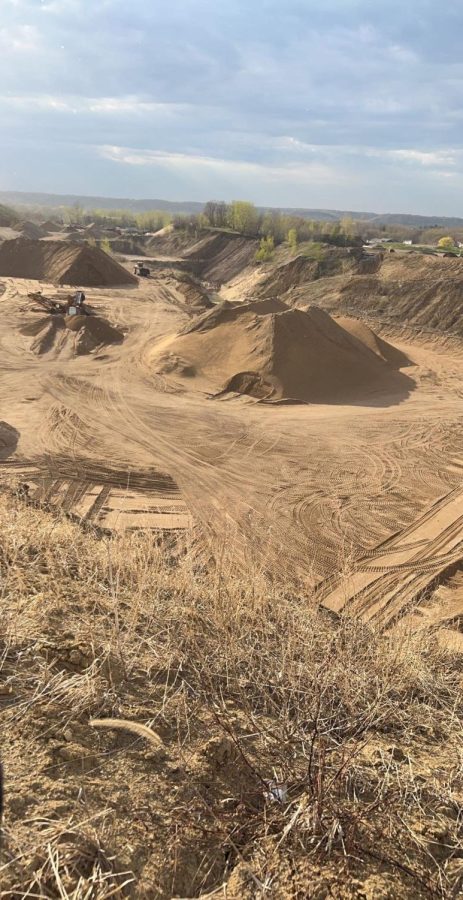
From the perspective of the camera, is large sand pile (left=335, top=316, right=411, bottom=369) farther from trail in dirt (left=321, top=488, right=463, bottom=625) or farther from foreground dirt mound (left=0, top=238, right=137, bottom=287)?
foreground dirt mound (left=0, top=238, right=137, bottom=287)

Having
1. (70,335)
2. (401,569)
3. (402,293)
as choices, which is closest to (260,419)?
(401,569)

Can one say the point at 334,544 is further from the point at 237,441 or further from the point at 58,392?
the point at 58,392

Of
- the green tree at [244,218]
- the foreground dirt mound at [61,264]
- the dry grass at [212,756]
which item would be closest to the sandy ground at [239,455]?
the dry grass at [212,756]

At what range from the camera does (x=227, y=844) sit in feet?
8.13

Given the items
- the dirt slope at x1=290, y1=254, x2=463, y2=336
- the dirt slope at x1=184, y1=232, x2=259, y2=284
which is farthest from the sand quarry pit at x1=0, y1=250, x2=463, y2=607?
the dirt slope at x1=184, y1=232, x2=259, y2=284

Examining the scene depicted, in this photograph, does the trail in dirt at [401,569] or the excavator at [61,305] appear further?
the excavator at [61,305]

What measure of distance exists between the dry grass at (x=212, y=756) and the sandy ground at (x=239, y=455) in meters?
4.78

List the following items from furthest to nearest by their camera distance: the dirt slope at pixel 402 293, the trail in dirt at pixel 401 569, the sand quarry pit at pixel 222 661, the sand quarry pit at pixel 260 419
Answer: the dirt slope at pixel 402 293 < the sand quarry pit at pixel 260 419 < the trail in dirt at pixel 401 569 < the sand quarry pit at pixel 222 661

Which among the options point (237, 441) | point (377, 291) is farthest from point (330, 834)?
point (377, 291)

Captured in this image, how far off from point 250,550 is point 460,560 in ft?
13.4

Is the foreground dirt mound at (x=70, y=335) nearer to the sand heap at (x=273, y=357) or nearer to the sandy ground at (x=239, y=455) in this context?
the sandy ground at (x=239, y=455)

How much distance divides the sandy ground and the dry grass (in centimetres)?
478

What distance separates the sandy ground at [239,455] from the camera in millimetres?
10422

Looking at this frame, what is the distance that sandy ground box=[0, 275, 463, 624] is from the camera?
34.2ft
